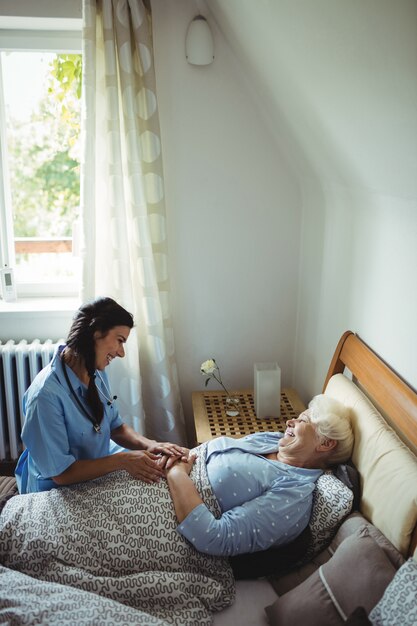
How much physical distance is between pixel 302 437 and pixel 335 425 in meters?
0.12

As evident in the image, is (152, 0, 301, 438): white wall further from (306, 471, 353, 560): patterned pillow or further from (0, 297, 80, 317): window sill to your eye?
(306, 471, 353, 560): patterned pillow

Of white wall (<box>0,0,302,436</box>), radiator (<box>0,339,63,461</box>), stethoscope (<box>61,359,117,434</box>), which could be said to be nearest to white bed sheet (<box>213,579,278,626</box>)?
stethoscope (<box>61,359,117,434</box>)

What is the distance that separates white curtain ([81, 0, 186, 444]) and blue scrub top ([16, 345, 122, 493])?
0.67 m

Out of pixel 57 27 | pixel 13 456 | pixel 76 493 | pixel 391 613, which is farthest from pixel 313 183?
pixel 13 456

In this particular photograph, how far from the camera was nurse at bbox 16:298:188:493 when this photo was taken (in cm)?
186

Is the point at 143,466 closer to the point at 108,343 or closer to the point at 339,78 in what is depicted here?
the point at 108,343

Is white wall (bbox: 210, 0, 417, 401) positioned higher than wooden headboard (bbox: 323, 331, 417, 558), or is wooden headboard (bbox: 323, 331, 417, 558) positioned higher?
white wall (bbox: 210, 0, 417, 401)

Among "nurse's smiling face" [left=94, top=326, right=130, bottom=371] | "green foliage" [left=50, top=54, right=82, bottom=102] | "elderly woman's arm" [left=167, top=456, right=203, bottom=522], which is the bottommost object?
"elderly woman's arm" [left=167, top=456, right=203, bottom=522]

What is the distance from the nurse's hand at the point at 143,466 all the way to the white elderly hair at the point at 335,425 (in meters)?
0.55

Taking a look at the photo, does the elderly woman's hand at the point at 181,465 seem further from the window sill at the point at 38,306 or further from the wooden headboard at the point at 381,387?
the window sill at the point at 38,306

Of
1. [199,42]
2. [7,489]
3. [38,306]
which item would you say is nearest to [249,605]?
[7,489]

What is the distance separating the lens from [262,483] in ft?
5.99

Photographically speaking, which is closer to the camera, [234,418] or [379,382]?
[379,382]

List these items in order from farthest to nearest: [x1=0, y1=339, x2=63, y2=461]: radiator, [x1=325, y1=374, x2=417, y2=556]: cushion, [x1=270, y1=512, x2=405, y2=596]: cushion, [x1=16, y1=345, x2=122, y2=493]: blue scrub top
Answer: [x1=0, y1=339, x2=63, y2=461]: radiator
[x1=16, y1=345, x2=122, y2=493]: blue scrub top
[x1=270, y1=512, x2=405, y2=596]: cushion
[x1=325, y1=374, x2=417, y2=556]: cushion
